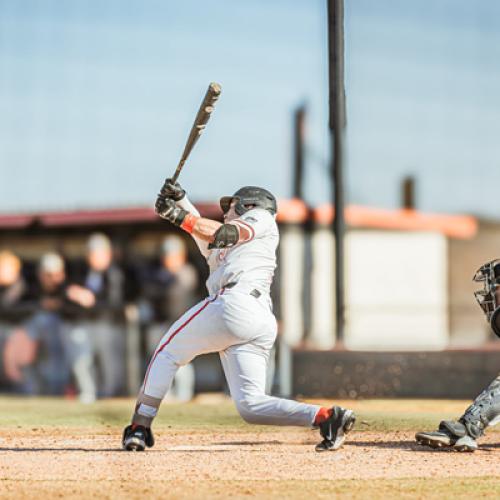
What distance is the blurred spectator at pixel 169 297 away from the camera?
14758 mm

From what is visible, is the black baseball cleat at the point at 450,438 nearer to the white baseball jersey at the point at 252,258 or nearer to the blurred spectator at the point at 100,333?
the white baseball jersey at the point at 252,258

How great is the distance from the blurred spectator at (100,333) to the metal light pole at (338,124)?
2.99 meters

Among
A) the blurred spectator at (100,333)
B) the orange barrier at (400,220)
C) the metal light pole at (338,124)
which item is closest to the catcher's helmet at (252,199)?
the metal light pole at (338,124)

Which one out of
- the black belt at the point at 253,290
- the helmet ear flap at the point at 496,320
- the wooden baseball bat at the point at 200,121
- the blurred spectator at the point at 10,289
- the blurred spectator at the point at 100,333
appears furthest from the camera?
the blurred spectator at the point at 10,289

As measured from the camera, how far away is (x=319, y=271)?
17.3 meters

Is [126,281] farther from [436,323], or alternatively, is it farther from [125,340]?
[436,323]

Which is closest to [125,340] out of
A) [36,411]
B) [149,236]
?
[149,236]

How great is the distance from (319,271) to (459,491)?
11240mm

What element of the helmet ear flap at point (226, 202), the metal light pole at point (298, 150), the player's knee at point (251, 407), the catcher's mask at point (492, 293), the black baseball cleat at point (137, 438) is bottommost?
the black baseball cleat at point (137, 438)

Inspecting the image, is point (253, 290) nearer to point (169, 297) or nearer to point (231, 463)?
point (231, 463)

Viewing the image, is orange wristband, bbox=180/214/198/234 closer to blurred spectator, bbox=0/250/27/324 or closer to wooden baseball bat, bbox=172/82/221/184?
wooden baseball bat, bbox=172/82/221/184

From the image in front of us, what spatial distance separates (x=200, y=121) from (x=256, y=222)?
36.0 inches

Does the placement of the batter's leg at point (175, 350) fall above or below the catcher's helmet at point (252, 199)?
below

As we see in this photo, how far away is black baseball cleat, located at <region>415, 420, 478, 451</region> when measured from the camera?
7.60m
